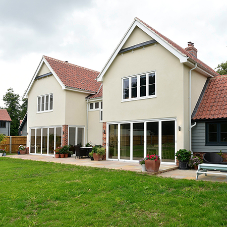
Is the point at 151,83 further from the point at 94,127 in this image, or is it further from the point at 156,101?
the point at 94,127

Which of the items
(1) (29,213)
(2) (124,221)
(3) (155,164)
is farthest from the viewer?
(3) (155,164)

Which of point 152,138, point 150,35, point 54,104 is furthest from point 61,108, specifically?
point 150,35

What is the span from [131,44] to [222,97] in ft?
20.2

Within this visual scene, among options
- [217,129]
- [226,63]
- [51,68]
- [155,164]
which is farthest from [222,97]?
[226,63]

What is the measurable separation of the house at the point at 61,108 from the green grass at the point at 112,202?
11051 mm

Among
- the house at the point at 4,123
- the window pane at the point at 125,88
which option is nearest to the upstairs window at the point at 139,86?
the window pane at the point at 125,88

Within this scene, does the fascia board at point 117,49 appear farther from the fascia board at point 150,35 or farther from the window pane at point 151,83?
the window pane at point 151,83

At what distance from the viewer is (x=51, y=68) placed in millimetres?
21094

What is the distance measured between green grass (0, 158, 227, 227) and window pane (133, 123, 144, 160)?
529 cm

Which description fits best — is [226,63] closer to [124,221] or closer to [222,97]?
[222,97]

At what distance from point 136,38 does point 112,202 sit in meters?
11.3

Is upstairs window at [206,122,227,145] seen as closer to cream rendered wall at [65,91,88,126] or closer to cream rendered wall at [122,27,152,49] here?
cream rendered wall at [122,27,152,49]

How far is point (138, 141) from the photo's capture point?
48.5ft

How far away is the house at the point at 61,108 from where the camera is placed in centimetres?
2019
